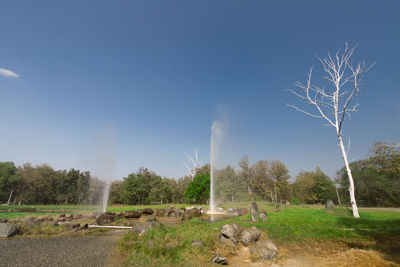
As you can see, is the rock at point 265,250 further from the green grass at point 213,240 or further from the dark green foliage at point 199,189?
the dark green foliage at point 199,189

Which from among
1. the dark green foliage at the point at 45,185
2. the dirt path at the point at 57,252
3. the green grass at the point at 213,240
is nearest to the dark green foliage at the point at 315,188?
the green grass at the point at 213,240

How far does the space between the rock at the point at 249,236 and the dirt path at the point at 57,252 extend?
5.45m

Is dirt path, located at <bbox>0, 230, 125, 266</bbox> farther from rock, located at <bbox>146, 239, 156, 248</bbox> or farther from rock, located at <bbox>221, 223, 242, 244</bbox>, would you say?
rock, located at <bbox>221, 223, 242, 244</bbox>

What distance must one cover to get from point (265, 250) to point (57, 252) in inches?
346

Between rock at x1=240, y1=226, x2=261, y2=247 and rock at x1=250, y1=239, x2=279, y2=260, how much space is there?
1.10 metres

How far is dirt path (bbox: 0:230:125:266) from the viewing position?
261 inches

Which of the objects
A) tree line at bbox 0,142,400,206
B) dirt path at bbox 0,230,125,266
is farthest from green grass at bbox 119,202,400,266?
tree line at bbox 0,142,400,206

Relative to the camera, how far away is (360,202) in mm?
39719

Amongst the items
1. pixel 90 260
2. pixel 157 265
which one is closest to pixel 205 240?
pixel 157 265

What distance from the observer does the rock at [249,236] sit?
325 inches

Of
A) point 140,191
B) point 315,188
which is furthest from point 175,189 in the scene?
point 315,188

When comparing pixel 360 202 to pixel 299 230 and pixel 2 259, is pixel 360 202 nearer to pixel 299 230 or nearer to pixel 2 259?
pixel 299 230

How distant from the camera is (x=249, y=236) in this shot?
8.37 m

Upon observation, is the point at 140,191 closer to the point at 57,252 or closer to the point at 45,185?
the point at 45,185
